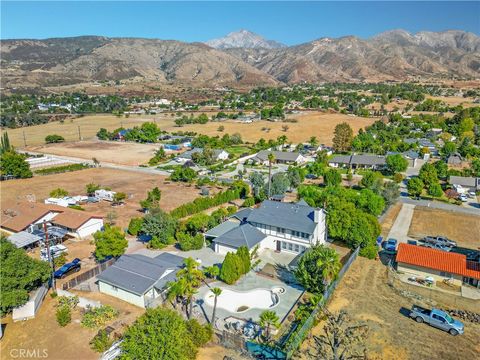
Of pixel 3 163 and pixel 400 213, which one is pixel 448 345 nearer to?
pixel 400 213

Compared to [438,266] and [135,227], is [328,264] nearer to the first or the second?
[438,266]

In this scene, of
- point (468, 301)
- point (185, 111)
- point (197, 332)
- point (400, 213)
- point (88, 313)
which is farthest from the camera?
point (185, 111)

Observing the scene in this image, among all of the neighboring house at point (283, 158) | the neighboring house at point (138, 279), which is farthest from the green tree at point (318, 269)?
the neighboring house at point (283, 158)

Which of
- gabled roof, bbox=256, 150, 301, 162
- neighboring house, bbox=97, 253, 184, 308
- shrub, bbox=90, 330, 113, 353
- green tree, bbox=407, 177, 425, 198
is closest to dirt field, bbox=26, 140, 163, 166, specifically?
gabled roof, bbox=256, 150, 301, 162

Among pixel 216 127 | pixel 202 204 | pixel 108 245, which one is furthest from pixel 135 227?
pixel 216 127

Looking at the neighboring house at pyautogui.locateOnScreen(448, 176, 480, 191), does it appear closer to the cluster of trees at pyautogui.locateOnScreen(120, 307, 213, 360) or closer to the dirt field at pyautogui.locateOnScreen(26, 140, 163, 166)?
the cluster of trees at pyautogui.locateOnScreen(120, 307, 213, 360)

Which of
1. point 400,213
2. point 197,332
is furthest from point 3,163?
point 400,213
